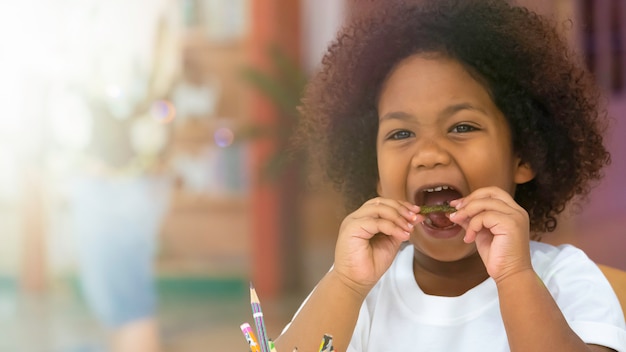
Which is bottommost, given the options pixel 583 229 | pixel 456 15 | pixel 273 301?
Answer: pixel 273 301

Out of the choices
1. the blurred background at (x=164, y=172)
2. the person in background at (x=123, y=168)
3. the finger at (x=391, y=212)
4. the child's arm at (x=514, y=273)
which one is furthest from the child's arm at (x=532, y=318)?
the person in background at (x=123, y=168)

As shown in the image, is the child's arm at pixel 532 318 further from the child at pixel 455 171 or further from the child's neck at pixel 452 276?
the child's neck at pixel 452 276

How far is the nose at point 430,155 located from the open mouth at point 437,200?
26mm

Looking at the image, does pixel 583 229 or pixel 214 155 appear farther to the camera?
pixel 214 155

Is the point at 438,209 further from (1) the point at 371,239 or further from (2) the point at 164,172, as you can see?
(2) the point at 164,172

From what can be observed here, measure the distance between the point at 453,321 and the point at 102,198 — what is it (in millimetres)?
2454

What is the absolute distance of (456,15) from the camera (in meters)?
0.98

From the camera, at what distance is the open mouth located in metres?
0.95

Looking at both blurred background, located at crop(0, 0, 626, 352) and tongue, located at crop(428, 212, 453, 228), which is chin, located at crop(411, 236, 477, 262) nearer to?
→ tongue, located at crop(428, 212, 453, 228)

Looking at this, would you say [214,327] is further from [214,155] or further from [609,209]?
[609,209]

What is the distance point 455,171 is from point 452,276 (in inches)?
5.5

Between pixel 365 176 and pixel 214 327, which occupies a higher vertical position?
pixel 365 176

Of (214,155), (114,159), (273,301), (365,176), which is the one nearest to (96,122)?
(114,159)

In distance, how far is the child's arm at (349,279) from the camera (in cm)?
93
